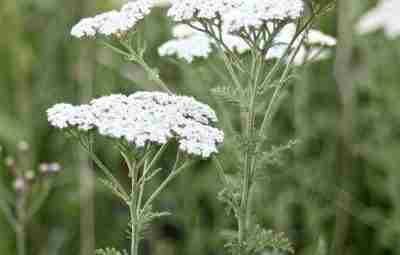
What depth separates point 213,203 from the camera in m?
4.46

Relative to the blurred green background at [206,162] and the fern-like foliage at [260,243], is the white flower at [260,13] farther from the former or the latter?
the blurred green background at [206,162]

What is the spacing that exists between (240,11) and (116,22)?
13.4 inches

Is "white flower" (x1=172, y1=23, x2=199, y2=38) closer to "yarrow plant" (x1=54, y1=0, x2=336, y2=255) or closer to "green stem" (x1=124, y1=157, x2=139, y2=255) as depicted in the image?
"yarrow plant" (x1=54, y1=0, x2=336, y2=255)

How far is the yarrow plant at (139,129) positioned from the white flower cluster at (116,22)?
0.19 m

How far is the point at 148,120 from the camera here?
199cm

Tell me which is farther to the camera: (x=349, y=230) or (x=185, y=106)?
(x=349, y=230)

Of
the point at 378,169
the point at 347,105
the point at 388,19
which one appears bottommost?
the point at 378,169

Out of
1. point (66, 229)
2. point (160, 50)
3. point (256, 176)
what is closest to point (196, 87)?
point (66, 229)

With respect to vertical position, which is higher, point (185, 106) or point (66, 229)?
point (185, 106)

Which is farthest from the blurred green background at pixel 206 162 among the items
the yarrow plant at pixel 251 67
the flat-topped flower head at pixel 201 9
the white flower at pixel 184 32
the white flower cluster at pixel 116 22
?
the flat-topped flower head at pixel 201 9

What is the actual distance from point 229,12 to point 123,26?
28 cm

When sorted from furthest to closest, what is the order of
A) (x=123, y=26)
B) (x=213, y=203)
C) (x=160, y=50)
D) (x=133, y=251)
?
(x=213, y=203) → (x=160, y=50) → (x=123, y=26) → (x=133, y=251)

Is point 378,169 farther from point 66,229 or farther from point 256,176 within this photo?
point 256,176

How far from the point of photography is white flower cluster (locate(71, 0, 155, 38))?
2178mm
